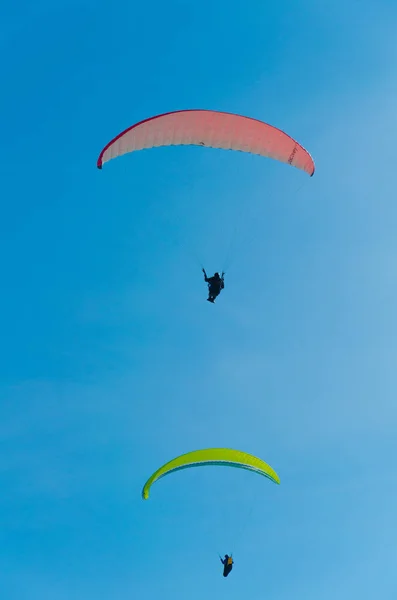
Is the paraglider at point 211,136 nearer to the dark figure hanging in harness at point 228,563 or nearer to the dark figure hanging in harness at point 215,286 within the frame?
the dark figure hanging in harness at point 215,286

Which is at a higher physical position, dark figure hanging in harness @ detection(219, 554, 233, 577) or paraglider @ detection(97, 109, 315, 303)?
paraglider @ detection(97, 109, 315, 303)

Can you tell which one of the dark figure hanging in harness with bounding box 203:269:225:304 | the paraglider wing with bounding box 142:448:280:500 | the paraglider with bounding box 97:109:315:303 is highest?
the paraglider with bounding box 97:109:315:303

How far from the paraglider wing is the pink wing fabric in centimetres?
1038

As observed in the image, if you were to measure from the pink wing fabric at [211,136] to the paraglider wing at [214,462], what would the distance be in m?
10.4

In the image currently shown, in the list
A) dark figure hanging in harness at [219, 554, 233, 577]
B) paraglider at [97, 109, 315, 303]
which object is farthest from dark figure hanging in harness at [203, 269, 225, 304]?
dark figure hanging in harness at [219, 554, 233, 577]

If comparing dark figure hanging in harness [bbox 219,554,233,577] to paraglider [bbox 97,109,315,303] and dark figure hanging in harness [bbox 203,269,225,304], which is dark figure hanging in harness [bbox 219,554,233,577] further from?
paraglider [bbox 97,109,315,303]

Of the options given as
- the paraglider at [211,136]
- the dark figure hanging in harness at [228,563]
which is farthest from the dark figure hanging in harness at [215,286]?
the dark figure hanging in harness at [228,563]

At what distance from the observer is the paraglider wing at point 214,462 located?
2936cm

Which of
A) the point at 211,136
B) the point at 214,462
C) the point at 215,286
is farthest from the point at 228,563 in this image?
the point at 211,136

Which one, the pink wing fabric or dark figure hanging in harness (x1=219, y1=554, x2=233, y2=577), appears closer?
the pink wing fabric

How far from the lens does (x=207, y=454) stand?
1175 inches

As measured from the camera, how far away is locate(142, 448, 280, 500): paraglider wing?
96.3ft

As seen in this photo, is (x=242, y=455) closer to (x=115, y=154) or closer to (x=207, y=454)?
(x=207, y=454)

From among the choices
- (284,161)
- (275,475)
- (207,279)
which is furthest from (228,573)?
(284,161)
